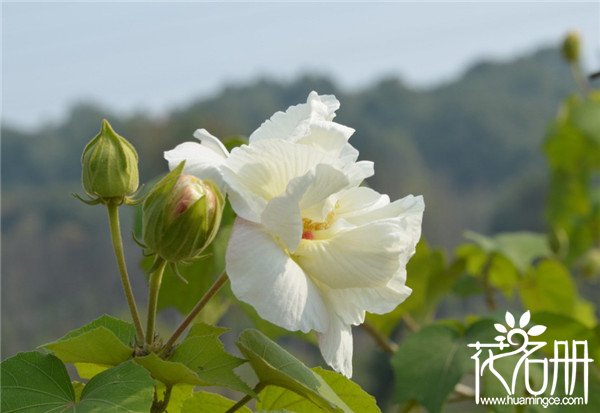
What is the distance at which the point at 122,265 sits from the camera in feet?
2.53

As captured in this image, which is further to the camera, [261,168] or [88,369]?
[88,369]

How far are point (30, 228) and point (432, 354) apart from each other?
3916 cm

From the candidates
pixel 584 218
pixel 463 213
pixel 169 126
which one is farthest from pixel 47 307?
pixel 584 218


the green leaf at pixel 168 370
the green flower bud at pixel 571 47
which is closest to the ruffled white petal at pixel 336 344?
the green leaf at pixel 168 370

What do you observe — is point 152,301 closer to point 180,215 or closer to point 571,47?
point 180,215

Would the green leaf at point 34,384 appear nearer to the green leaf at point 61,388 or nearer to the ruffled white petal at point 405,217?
the green leaf at point 61,388

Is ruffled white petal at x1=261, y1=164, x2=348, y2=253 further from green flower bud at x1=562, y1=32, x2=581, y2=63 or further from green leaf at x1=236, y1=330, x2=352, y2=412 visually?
green flower bud at x1=562, y1=32, x2=581, y2=63

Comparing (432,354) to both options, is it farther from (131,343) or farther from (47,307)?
(47,307)

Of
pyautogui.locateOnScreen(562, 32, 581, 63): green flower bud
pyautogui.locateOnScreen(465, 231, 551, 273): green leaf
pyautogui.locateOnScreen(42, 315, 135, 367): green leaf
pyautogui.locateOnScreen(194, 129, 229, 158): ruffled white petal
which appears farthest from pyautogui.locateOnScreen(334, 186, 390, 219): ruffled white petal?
pyautogui.locateOnScreen(562, 32, 581, 63): green flower bud

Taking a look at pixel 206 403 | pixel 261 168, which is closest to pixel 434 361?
pixel 206 403

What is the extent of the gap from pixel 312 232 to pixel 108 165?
18cm

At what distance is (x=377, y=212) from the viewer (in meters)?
0.79

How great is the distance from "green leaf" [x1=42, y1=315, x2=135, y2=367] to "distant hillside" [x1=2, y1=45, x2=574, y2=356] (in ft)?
93.2

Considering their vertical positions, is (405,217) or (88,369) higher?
Answer: (405,217)
